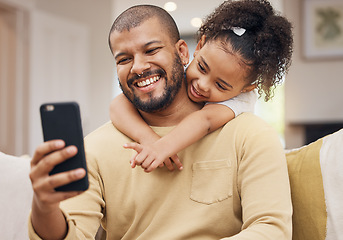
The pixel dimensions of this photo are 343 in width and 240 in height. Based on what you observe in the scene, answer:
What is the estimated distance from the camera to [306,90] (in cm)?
506

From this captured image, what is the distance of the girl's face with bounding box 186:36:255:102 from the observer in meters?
1.28

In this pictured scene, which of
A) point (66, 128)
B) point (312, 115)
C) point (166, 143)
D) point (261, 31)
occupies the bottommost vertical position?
point (312, 115)

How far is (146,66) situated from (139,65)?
0.02m

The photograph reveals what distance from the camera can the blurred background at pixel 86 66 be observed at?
457cm

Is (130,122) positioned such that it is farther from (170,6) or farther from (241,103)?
(170,6)

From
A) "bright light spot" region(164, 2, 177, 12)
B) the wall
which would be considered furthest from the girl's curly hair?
"bright light spot" region(164, 2, 177, 12)

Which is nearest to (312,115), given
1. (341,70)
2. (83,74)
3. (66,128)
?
(341,70)

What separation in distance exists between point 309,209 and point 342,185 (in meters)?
0.11

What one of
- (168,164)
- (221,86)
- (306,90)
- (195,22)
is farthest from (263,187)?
(195,22)

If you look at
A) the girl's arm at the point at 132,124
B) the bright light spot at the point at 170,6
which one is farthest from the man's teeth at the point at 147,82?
the bright light spot at the point at 170,6

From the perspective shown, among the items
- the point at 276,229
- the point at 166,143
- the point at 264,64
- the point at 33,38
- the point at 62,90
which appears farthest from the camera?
the point at 62,90

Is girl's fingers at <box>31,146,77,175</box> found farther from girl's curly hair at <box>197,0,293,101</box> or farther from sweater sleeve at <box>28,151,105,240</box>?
girl's curly hair at <box>197,0,293,101</box>

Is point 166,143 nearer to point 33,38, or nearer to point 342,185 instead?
point 342,185

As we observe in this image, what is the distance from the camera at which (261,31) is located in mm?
1283
